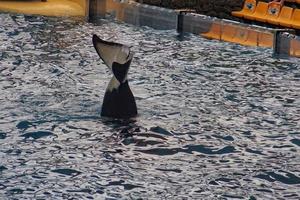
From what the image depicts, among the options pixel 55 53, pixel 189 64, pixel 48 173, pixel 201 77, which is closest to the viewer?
pixel 48 173

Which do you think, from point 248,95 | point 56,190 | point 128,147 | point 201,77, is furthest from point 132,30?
point 56,190

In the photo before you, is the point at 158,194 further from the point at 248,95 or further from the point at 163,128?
the point at 248,95

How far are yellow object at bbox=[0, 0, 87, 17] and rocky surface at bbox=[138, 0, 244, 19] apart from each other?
1.86 m

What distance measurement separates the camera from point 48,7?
20.8 m

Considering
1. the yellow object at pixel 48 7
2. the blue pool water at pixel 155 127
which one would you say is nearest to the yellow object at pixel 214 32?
the blue pool water at pixel 155 127

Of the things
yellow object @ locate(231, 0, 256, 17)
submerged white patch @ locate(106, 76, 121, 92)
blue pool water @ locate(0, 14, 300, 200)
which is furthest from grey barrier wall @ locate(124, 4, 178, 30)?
submerged white patch @ locate(106, 76, 121, 92)

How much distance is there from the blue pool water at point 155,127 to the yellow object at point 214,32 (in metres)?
1.15

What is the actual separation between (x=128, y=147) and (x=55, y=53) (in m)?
6.38

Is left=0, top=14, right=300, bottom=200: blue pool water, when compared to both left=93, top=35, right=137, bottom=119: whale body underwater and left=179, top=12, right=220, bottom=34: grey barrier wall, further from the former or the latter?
left=179, top=12, right=220, bottom=34: grey barrier wall

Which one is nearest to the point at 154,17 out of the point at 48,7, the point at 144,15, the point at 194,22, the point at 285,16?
the point at 144,15

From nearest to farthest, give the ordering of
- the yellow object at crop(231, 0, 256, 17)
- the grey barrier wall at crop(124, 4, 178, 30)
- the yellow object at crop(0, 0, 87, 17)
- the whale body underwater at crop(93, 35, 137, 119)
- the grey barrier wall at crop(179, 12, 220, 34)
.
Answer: the whale body underwater at crop(93, 35, 137, 119) → the grey barrier wall at crop(179, 12, 220, 34) → the grey barrier wall at crop(124, 4, 178, 30) → the yellow object at crop(231, 0, 256, 17) → the yellow object at crop(0, 0, 87, 17)

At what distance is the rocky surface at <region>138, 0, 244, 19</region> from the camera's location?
20703 millimetres

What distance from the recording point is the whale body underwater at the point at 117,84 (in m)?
9.80

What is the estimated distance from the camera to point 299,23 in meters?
17.3
